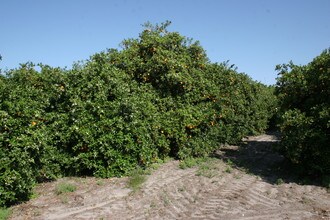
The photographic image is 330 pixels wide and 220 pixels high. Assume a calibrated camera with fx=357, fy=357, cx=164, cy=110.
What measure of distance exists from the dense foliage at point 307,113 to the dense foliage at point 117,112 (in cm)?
252

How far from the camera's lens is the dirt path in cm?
607

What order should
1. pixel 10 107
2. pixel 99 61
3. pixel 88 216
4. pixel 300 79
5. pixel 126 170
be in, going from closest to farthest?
pixel 88 216, pixel 10 107, pixel 126 170, pixel 300 79, pixel 99 61

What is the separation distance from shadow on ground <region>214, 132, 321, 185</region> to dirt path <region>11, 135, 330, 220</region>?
0.25 feet

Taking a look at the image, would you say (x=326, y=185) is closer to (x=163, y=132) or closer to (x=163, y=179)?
(x=163, y=179)

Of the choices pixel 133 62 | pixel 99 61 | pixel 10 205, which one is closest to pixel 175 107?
pixel 133 62

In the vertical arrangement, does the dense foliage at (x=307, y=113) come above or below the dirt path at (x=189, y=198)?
above

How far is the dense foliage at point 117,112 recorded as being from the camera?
6707mm

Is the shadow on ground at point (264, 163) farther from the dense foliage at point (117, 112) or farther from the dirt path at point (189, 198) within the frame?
the dense foliage at point (117, 112)

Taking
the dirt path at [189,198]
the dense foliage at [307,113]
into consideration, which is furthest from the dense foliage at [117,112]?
the dense foliage at [307,113]

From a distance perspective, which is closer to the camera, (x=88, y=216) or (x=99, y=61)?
(x=88, y=216)

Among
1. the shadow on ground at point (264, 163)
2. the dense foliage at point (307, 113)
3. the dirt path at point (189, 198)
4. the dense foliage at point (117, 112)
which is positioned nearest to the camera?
the dirt path at point (189, 198)

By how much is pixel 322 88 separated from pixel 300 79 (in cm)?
59

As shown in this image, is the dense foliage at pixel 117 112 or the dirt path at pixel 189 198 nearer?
the dirt path at pixel 189 198

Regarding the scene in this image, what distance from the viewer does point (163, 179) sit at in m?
8.20
